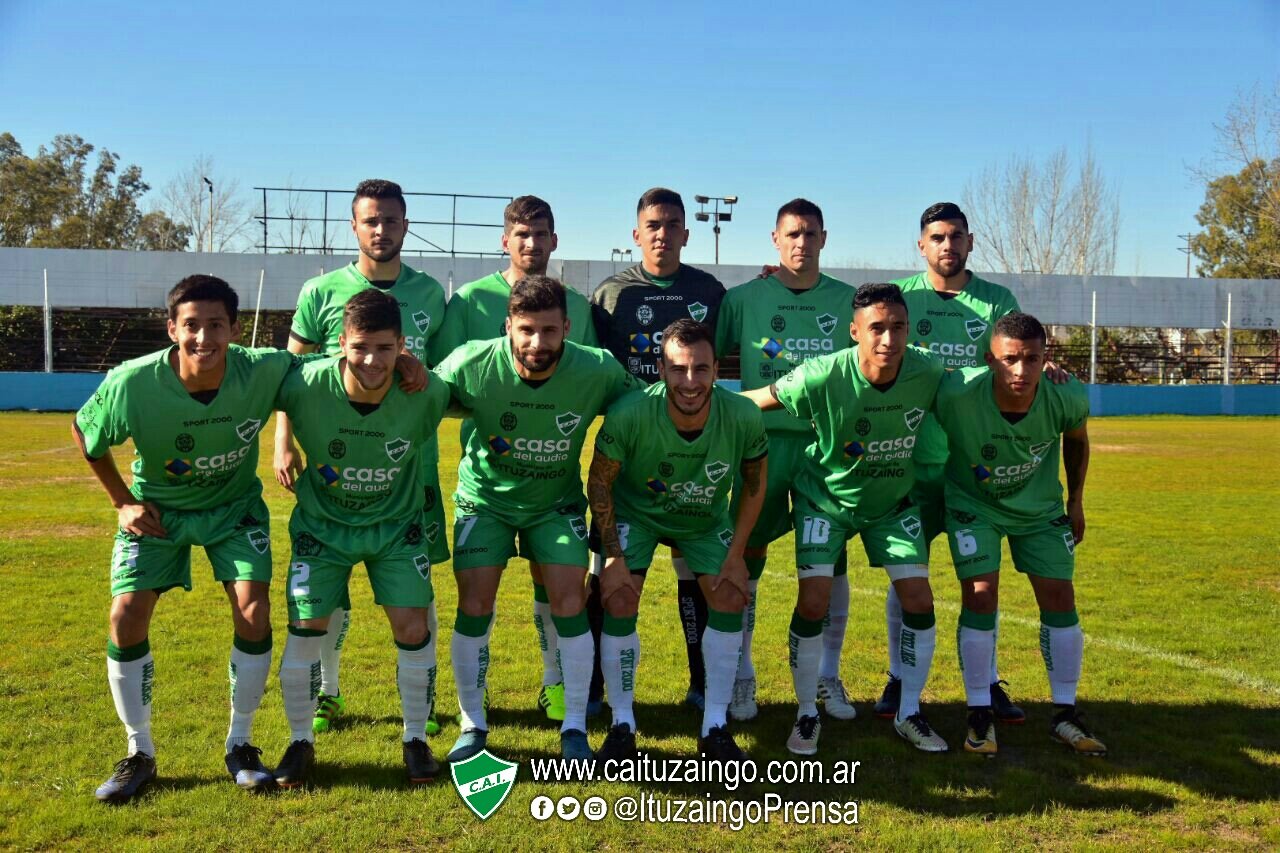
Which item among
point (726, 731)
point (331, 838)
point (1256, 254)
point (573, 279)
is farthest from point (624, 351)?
point (1256, 254)

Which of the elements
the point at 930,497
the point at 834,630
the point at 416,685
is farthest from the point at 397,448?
the point at 930,497

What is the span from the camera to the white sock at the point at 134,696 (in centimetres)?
402

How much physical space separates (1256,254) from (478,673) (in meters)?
61.7

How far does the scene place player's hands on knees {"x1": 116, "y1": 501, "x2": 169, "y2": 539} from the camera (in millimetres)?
4039

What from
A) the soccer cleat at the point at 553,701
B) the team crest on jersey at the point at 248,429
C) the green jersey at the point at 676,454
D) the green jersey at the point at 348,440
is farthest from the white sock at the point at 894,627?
the team crest on jersey at the point at 248,429

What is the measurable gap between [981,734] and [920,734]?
26 centimetres

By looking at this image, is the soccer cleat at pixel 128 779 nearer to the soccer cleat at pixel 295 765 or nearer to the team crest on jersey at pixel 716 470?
the soccer cleat at pixel 295 765

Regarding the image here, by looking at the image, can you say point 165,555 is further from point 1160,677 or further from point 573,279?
point 573,279

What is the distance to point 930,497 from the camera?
5168 millimetres

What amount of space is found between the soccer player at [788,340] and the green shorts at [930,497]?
479mm

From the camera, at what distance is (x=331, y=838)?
11.6 feet

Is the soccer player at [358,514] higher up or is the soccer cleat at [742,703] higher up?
the soccer player at [358,514]

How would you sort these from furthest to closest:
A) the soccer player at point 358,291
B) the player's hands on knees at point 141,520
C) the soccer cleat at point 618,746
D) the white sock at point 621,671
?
the soccer player at point 358,291 < the white sock at point 621,671 < the soccer cleat at point 618,746 < the player's hands on knees at point 141,520

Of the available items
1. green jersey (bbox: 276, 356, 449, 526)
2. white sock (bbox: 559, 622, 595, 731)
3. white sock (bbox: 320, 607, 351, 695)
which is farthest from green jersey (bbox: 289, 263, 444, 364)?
white sock (bbox: 559, 622, 595, 731)
